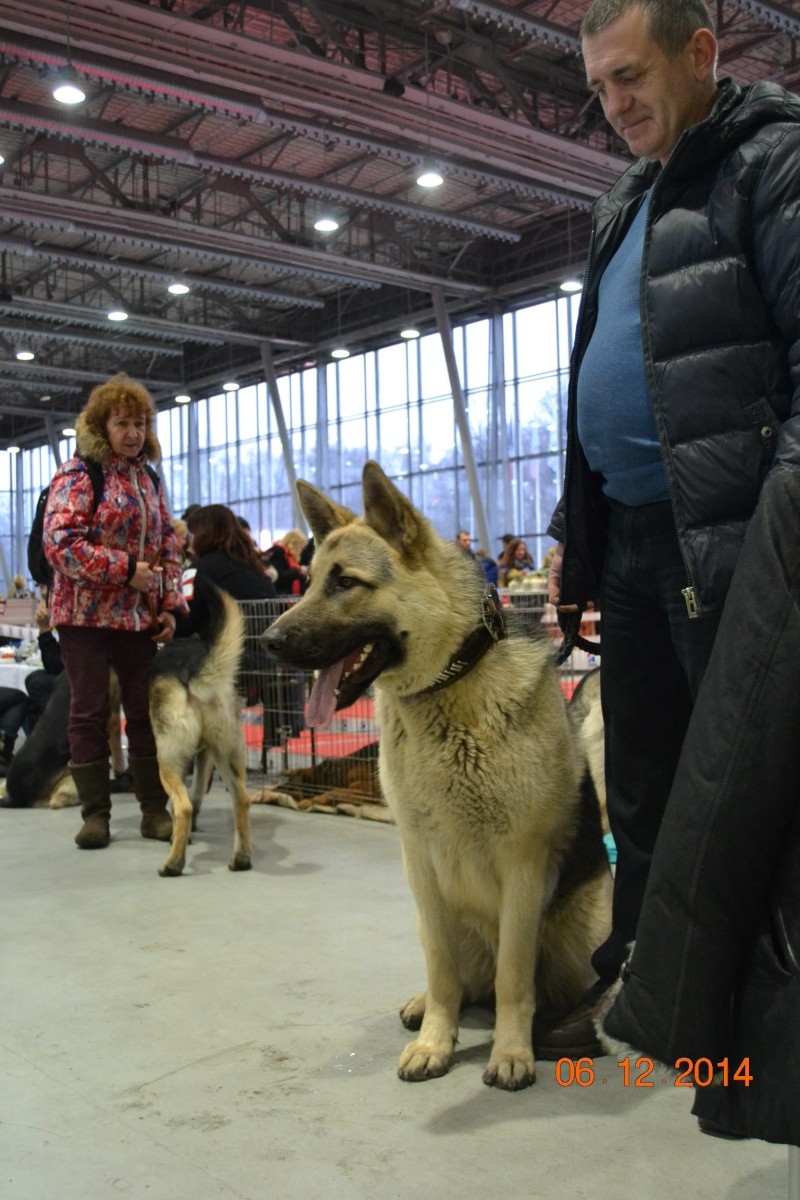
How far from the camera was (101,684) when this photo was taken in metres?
4.61

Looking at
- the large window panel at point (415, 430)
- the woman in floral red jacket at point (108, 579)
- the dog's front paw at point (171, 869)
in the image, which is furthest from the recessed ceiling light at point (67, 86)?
the large window panel at point (415, 430)

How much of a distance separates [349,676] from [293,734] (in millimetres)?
4004

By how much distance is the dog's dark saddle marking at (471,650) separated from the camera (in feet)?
7.50

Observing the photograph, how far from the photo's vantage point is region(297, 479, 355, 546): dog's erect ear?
8.23 ft

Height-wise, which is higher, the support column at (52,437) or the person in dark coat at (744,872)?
the support column at (52,437)

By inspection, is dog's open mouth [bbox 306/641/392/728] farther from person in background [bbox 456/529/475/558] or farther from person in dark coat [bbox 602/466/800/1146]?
person in dark coat [bbox 602/466/800/1146]

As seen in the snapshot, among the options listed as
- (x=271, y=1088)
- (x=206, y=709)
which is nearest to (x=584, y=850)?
(x=271, y=1088)

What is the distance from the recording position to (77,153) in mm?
13125

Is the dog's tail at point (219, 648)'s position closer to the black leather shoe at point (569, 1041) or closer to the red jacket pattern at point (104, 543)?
the red jacket pattern at point (104, 543)

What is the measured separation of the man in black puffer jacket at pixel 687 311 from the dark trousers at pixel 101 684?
306cm

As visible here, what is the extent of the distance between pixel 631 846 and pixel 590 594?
557 millimetres

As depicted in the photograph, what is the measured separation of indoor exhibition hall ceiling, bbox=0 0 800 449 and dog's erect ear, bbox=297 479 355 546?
7.32 m

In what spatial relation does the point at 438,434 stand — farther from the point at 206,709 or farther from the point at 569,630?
the point at 569,630

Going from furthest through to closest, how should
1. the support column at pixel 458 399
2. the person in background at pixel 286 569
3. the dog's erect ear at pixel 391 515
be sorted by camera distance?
the support column at pixel 458 399 < the person in background at pixel 286 569 < the dog's erect ear at pixel 391 515
